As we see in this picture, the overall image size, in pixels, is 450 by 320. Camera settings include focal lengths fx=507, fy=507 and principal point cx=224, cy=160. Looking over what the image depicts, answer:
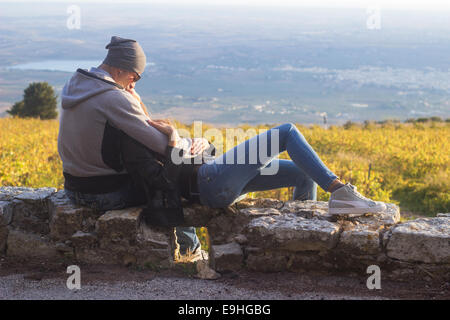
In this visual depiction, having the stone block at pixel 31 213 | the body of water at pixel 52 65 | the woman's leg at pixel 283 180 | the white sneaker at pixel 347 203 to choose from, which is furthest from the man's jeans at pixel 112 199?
the body of water at pixel 52 65

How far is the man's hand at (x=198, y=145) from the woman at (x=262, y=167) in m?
0.14

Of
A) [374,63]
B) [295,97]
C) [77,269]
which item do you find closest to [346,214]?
[77,269]

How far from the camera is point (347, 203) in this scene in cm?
346

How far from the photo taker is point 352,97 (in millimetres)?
129000

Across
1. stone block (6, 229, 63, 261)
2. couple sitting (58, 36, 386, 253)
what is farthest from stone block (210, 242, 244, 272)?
stone block (6, 229, 63, 261)

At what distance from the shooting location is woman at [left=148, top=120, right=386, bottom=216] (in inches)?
136

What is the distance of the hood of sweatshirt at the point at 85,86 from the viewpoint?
327 centimetres

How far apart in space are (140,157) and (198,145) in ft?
1.75

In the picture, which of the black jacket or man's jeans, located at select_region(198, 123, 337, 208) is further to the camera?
man's jeans, located at select_region(198, 123, 337, 208)

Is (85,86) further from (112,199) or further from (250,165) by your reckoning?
Result: (250,165)

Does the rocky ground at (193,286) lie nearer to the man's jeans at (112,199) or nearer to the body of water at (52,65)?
the man's jeans at (112,199)

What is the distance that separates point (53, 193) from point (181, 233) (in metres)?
1.06

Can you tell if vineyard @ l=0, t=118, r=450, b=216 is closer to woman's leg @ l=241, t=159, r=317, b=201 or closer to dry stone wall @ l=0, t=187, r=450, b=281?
woman's leg @ l=241, t=159, r=317, b=201

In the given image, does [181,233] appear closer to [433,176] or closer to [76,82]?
[76,82]
